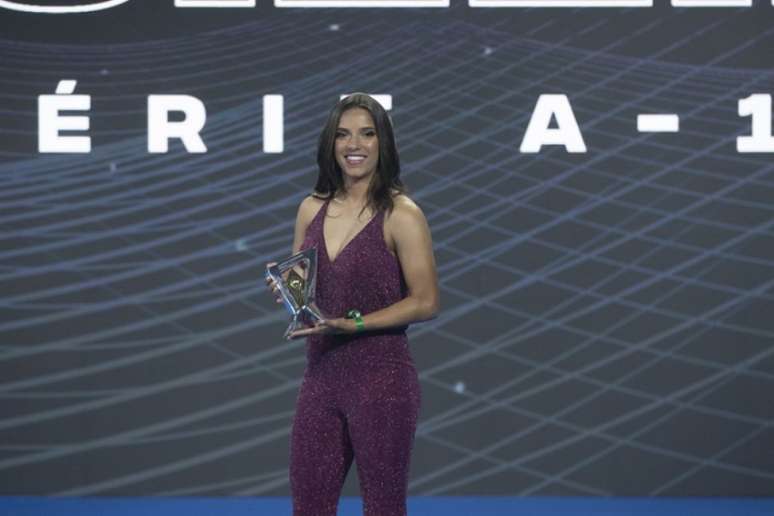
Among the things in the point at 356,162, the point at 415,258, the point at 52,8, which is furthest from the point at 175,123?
the point at 415,258

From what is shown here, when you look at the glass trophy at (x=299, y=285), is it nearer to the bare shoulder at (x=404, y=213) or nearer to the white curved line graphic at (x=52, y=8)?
the bare shoulder at (x=404, y=213)

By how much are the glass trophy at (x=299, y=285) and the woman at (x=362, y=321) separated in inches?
1.5

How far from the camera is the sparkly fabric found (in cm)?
239

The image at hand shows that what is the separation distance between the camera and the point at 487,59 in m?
5.12

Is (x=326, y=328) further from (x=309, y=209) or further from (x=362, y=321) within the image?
(x=309, y=209)

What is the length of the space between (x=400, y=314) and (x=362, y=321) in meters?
0.09

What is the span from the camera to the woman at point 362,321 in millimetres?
2396

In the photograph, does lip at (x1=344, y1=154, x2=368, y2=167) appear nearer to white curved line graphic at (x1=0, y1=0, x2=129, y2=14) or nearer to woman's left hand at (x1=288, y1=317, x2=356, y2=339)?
woman's left hand at (x1=288, y1=317, x2=356, y2=339)

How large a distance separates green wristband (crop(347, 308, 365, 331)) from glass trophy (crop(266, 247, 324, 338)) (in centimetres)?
7

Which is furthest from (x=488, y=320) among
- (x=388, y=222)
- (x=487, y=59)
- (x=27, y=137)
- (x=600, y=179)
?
(x=388, y=222)

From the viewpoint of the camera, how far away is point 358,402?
2.39 metres

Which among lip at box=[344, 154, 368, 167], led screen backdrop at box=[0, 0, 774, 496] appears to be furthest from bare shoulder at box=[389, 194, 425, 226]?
led screen backdrop at box=[0, 0, 774, 496]

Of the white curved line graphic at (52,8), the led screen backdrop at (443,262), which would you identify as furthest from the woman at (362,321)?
the white curved line graphic at (52,8)

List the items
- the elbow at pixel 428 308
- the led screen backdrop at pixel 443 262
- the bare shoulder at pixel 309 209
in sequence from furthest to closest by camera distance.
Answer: the led screen backdrop at pixel 443 262 < the bare shoulder at pixel 309 209 < the elbow at pixel 428 308
